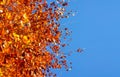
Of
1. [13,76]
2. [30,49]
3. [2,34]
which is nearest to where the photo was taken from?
[2,34]

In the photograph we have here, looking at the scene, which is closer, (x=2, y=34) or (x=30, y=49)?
(x=2, y=34)

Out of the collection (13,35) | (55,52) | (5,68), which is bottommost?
(5,68)

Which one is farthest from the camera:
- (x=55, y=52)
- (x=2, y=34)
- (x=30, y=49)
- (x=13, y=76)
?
(x=55, y=52)

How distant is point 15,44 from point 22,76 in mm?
2675

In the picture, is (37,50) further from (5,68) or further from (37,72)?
A: (5,68)

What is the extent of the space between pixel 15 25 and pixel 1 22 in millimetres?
857

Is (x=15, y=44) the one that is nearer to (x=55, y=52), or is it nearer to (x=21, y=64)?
(x=21, y=64)

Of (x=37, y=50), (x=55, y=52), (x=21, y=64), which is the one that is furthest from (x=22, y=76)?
(x=55, y=52)

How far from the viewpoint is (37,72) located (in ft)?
89.6

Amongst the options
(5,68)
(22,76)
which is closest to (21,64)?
(22,76)

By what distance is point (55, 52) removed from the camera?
3066 cm

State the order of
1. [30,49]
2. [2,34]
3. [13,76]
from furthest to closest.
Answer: [30,49]
[13,76]
[2,34]

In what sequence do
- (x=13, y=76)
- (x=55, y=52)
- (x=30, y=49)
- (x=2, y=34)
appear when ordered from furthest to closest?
(x=55, y=52), (x=30, y=49), (x=13, y=76), (x=2, y=34)

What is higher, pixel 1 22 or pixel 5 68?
pixel 1 22
